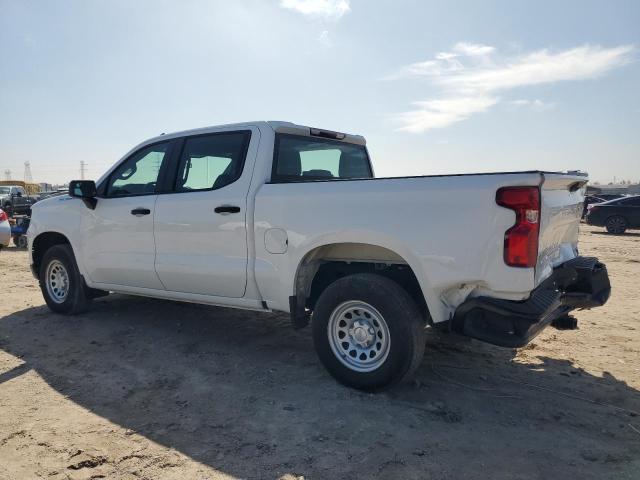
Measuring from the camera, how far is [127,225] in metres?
4.96

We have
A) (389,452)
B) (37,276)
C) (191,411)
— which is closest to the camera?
(389,452)

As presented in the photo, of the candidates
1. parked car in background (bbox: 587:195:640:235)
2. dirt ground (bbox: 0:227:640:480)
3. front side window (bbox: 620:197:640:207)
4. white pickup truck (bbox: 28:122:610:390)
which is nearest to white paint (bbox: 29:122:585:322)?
white pickup truck (bbox: 28:122:610:390)

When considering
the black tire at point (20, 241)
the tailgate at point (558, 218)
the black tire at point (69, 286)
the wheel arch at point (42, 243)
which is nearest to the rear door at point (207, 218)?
the black tire at point (69, 286)

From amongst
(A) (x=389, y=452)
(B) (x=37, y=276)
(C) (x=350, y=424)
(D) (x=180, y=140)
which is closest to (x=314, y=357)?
(C) (x=350, y=424)

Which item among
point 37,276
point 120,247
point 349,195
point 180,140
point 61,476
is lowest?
point 61,476

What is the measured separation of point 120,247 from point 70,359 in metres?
1.19

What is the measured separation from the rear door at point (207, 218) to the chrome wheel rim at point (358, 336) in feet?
2.99

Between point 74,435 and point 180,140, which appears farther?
point 180,140

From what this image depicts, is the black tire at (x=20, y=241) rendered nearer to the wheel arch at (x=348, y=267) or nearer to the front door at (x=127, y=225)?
the front door at (x=127, y=225)

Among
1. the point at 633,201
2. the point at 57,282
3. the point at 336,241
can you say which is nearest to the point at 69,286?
the point at 57,282

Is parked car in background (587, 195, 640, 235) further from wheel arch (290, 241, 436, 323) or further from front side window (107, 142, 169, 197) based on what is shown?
front side window (107, 142, 169, 197)

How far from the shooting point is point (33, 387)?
3.83 m

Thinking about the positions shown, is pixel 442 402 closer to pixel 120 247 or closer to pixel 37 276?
pixel 120 247

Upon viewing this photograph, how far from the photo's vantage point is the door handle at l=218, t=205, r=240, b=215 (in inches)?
162
